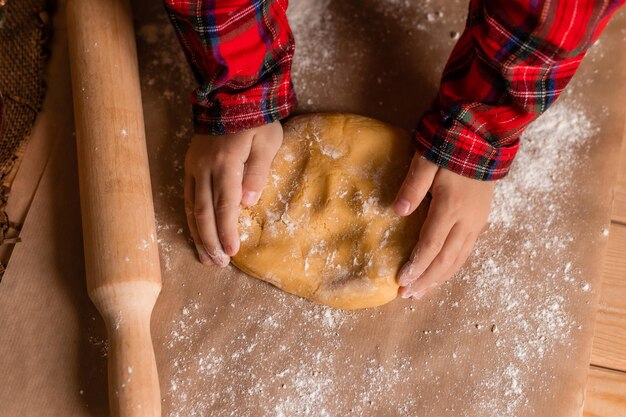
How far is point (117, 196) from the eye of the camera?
0.93 m

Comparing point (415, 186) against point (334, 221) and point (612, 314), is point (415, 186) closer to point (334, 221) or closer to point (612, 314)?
point (334, 221)

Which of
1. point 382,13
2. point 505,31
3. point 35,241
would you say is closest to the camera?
point 505,31

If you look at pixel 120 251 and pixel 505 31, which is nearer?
pixel 505 31

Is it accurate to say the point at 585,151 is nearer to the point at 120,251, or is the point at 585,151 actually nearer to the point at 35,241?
the point at 120,251

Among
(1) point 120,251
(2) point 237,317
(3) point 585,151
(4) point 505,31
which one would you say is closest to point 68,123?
(1) point 120,251

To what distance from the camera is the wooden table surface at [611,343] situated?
3.30 ft

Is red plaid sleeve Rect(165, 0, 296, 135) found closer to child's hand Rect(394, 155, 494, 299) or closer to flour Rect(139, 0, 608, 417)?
flour Rect(139, 0, 608, 417)

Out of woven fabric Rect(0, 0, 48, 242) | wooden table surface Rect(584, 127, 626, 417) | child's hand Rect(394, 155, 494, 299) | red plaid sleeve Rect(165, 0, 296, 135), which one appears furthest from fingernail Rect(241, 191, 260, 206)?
wooden table surface Rect(584, 127, 626, 417)

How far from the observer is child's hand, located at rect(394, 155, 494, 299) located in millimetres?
953

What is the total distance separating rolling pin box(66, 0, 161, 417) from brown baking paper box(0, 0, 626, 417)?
0.26 ft

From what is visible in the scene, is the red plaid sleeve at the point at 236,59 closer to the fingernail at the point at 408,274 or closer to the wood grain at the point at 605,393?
the fingernail at the point at 408,274

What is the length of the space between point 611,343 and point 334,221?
524 millimetres

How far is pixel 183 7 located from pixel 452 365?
0.70 metres

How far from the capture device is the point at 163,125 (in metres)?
1.11
